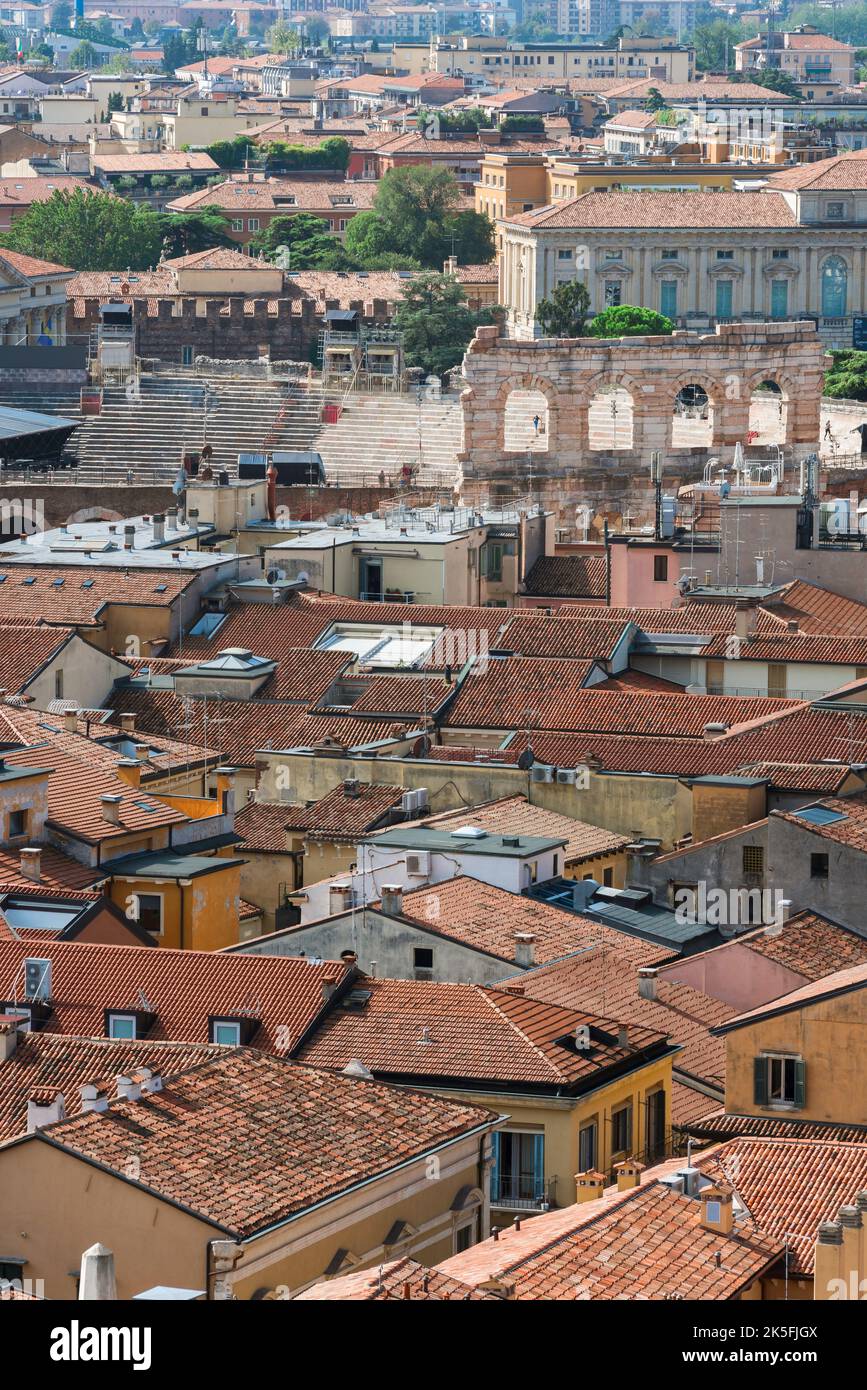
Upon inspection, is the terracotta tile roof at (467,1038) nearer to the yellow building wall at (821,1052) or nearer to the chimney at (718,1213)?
the yellow building wall at (821,1052)

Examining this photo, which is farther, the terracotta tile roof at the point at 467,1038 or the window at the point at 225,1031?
the window at the point at 225,1031

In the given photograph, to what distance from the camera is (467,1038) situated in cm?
2088

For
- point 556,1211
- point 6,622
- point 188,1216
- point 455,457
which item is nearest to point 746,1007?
point 556,1211

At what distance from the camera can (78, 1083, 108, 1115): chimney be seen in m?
17.2

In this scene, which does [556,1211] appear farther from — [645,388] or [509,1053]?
[645,388]

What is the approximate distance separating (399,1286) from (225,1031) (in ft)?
24.4

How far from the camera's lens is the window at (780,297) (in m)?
100

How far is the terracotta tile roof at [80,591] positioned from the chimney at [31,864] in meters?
13.3

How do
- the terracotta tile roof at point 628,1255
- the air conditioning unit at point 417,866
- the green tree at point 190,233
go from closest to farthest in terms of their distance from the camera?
the terracotta tile roof at point 628,1255 < the air conditioning unit at point 417,866 < the green tree at point 190,233

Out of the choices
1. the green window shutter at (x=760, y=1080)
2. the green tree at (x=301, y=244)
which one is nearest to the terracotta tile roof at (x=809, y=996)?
the green window shutter at (x=760, y=1080)

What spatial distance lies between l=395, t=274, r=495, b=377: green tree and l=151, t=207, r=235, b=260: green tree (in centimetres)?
2437

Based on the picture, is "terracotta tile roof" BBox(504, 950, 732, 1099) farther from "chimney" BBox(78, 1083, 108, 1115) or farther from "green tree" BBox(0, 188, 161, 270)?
"green tree" BBox(0, 188, 161, 270)

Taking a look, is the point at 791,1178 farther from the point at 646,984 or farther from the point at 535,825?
the point at 535,825
